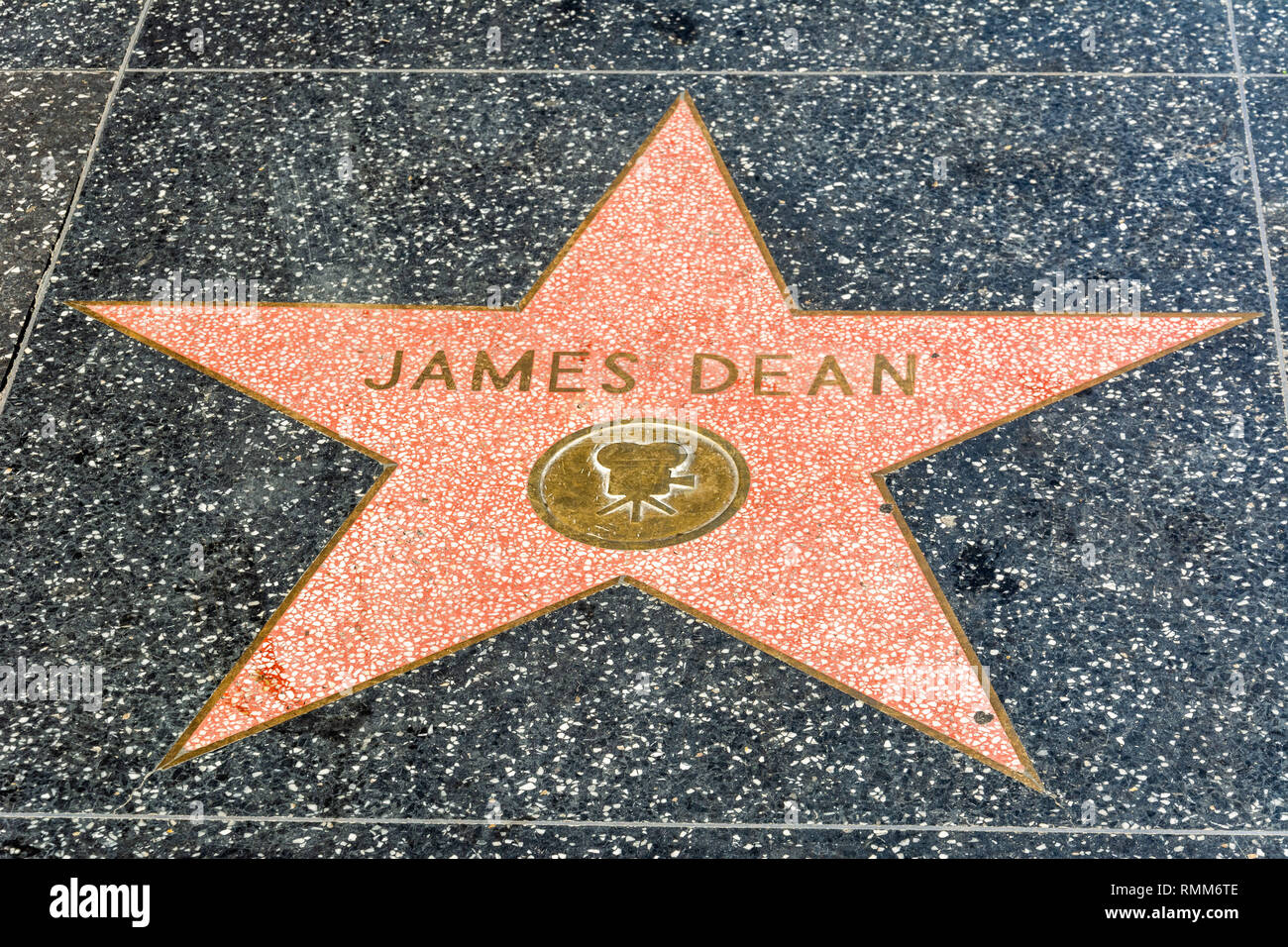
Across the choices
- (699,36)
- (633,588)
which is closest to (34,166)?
(699,36)

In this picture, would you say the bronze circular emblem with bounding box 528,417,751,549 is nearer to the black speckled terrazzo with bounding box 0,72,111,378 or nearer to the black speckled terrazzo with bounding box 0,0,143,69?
the black speckled terrazzo with bounding box 0,72,111,378

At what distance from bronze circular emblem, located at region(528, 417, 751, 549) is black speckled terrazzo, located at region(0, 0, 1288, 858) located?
184mm

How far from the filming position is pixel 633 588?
8.70 feet

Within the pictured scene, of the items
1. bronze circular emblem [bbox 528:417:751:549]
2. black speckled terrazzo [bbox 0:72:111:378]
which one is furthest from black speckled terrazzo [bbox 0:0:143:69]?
bronze circular emblem [bbox 528:417:751:549]

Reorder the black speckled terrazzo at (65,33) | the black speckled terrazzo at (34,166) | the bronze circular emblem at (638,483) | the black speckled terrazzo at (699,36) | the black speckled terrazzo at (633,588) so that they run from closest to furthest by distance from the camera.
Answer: the black speckled terrazzo at (633,588), the bronze circular emblem at (638,483), the black speckled terrazzo at (34,166), the black speckled terrazzo at (699,36), the black speckled terrazzo at (65,33)

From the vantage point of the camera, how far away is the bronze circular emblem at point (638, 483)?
274 centimetres

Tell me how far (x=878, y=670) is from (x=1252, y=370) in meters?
1.14

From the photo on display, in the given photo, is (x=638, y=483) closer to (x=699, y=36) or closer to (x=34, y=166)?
(x=699, y=36)

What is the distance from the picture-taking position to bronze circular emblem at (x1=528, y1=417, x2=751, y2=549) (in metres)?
2.74

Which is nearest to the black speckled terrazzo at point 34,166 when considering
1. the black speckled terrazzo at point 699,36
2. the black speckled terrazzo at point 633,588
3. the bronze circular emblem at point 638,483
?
the black speckled terrazzo at point 633,588

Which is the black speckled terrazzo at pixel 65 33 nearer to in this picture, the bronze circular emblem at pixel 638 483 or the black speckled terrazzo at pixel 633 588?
the black speckled terrazzo at pixel 633 588

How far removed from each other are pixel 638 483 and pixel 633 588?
0.24 metres

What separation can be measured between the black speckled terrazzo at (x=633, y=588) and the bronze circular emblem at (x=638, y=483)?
0.18 meters
